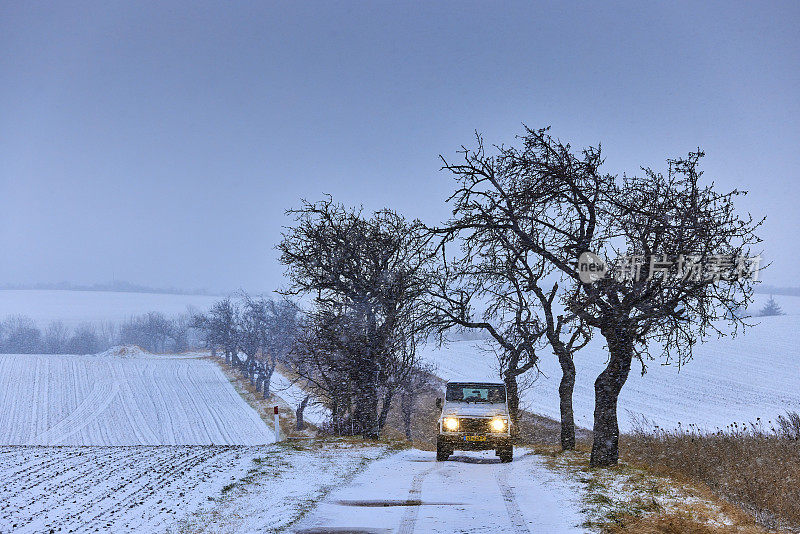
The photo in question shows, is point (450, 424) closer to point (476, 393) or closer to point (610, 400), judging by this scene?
point (476, 393)

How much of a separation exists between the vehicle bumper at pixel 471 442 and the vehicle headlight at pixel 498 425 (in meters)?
0.20

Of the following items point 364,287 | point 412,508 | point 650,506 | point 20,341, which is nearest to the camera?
point 650,506

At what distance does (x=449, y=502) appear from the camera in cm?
1075

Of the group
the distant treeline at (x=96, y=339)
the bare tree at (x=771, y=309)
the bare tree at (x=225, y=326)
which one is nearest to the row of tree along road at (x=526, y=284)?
the bare tree at (x=225, y=326)

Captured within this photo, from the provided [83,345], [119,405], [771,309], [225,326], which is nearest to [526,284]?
[119,405]

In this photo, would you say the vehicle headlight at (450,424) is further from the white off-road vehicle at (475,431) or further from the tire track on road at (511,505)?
the tire track on road at (511,505)

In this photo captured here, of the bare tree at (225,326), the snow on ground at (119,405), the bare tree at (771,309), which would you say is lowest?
the snow on ground at (119,405)

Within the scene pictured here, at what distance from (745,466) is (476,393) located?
7590 millimetres

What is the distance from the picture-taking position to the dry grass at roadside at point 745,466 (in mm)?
10922

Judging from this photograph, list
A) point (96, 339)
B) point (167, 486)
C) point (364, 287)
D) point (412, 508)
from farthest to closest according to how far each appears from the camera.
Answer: point (96, 339) → point (364, 287) → point (167, 486) → point (412, 508)

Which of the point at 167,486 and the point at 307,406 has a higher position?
the point at 307,406

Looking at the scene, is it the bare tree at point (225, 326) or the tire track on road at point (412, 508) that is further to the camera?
the bare tree at point (225, 326)

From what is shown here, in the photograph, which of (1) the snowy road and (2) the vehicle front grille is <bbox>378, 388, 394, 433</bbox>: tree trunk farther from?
(1) the snowy road

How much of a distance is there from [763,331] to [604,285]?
85805 mm
